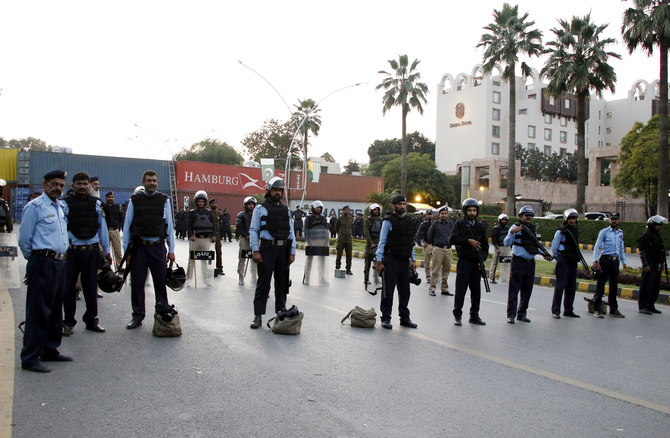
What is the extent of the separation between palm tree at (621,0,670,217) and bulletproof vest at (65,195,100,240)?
24.0m

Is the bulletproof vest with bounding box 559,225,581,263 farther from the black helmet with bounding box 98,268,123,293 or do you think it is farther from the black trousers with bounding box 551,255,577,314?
the black helmet with bounding box 98,268,123,293

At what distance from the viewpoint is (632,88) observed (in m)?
89.3

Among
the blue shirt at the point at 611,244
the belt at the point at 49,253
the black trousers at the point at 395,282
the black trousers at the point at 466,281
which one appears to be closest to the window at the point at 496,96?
the blue shirt at the point at 611,244

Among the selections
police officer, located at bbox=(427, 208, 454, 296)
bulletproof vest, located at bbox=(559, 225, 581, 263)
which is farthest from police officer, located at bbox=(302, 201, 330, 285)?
bulletproof vest, located at bbox=(559, 225, 581, 263)

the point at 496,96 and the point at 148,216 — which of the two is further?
the point at 496,96

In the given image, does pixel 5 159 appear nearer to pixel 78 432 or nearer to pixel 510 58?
pixel 510 58

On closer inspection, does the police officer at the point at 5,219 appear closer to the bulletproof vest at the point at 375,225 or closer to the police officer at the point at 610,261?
the bulletproof vest at the point at 375,225

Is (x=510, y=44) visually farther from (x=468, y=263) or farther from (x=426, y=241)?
(x=468, y=263)

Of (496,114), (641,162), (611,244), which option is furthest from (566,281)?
(496,114)

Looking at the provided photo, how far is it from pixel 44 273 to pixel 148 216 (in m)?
1.78

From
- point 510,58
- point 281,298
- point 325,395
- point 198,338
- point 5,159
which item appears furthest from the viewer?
point 5,159

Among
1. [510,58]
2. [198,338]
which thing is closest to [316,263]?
[198,338]

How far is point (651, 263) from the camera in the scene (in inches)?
385

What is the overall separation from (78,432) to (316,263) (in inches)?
380
